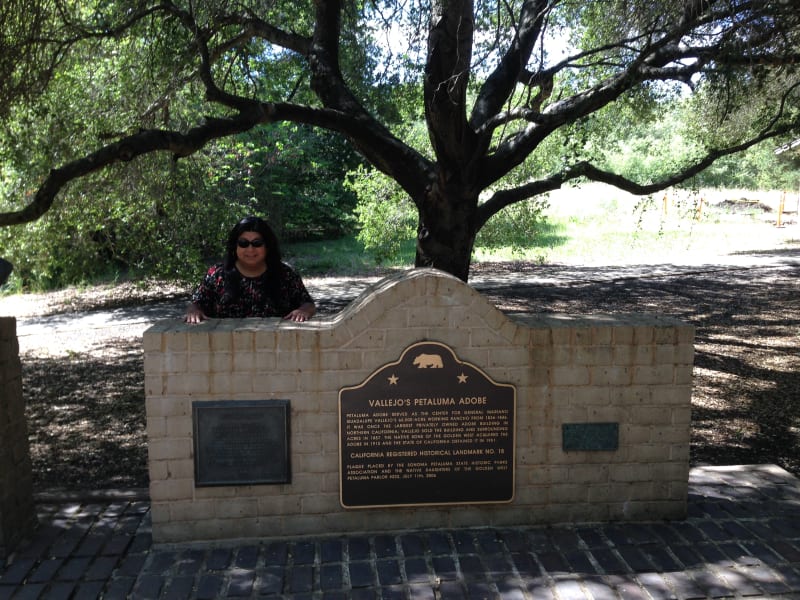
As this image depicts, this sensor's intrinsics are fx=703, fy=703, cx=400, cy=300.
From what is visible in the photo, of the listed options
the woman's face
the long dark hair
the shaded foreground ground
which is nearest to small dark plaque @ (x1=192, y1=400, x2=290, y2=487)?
the long dark hair

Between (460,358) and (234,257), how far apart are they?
1.73 m

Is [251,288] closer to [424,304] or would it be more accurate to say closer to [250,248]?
[250,248]

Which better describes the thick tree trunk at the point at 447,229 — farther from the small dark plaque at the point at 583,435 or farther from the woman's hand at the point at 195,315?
the woman's hand at the point at 195,315

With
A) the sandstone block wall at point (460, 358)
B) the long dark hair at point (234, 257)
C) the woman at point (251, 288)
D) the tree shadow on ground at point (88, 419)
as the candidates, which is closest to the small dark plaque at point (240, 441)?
the sandstone block wall at point (460, 358)

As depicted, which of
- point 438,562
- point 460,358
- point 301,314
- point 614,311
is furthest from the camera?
point 614,311

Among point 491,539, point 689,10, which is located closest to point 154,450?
point 491,539

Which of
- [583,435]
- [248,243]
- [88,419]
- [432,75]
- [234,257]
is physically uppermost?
[432,75]

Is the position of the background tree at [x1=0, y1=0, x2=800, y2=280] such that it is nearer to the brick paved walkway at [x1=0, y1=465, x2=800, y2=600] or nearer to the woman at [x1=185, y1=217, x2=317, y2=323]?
the woman at [x1=185, y1=217, x2=317, y2=323]

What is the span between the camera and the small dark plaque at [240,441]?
4551mm

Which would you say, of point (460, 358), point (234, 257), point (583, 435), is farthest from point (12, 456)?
point (583, 435)

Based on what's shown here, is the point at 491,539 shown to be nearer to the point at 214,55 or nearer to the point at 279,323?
the point at 279,323

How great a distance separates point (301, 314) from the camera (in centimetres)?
477

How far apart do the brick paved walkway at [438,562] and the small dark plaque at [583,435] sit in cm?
55

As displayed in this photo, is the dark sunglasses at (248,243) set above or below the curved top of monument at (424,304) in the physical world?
above
